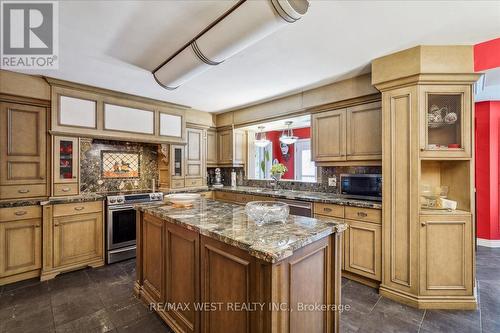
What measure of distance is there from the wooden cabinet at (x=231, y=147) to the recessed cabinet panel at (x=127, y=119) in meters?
1.52

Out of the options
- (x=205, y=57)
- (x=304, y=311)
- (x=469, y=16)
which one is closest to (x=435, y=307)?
(x=304, y=311)

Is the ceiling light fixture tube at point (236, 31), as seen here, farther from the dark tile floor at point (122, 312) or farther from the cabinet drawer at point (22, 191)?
the cabinet drawer at point (22, 191)

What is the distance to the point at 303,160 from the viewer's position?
20.5 ft

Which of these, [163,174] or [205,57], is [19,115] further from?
[205,57]

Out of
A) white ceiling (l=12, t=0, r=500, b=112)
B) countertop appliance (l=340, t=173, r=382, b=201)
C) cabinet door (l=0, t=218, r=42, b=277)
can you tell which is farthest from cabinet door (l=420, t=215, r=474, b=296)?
cabinet door (l=0, t=218, r=42, b=277)

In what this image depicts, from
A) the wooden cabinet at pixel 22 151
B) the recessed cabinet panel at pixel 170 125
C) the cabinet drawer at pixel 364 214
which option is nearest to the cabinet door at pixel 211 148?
the recessed cabinet panel at pixel 170 125

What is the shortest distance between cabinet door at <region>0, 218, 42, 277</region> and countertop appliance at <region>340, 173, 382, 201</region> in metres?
3.85

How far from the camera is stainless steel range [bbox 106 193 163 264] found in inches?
125

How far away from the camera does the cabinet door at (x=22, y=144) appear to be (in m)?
2.70

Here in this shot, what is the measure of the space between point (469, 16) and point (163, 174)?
14.0ft

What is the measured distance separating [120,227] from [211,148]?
7.65 ft

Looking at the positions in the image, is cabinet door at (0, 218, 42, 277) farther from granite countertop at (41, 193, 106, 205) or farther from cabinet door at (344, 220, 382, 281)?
cabinet door at (344, 220, 382, 281)

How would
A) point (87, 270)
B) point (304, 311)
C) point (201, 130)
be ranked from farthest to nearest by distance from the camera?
point (201, 130) < point (87, 270) < point (304, 311)

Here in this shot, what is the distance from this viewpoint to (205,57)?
180cm
